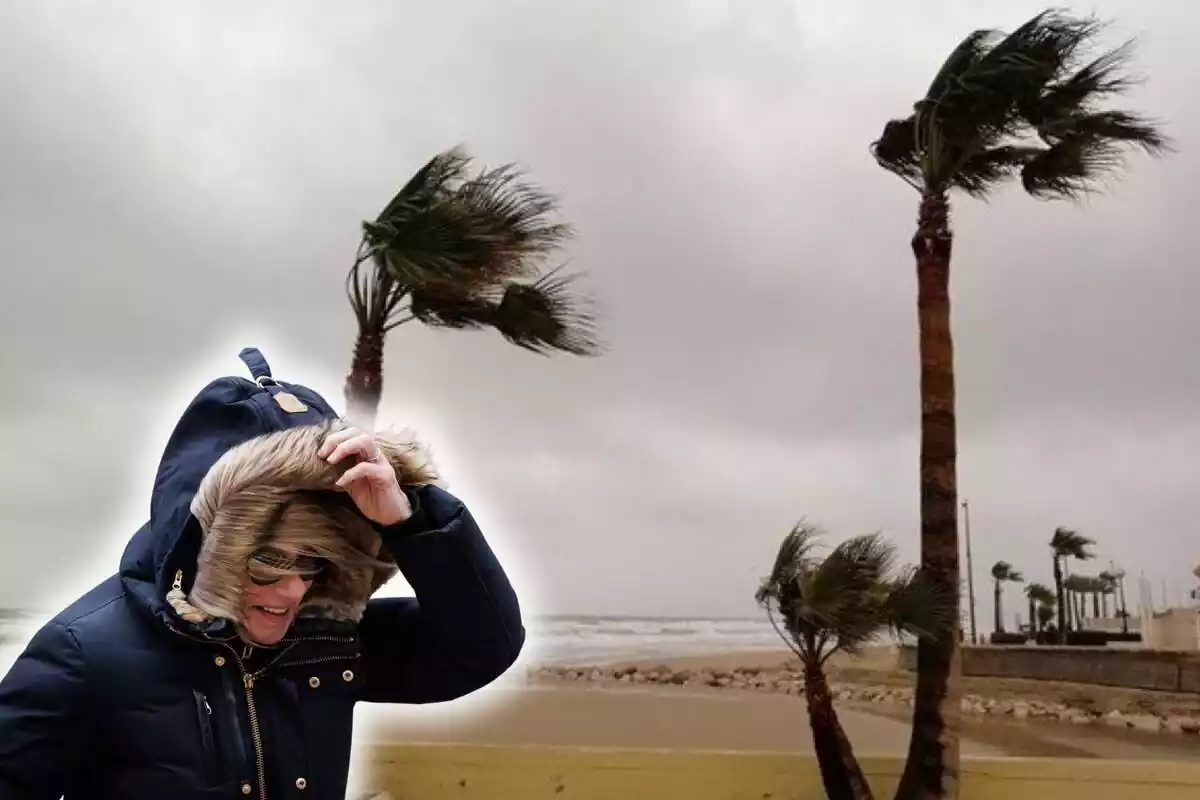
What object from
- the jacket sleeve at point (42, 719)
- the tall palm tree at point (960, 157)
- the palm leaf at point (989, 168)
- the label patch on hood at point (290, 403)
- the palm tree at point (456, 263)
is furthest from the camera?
the palm leaf at point (989, 168)

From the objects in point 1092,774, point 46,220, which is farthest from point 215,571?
point 1092,774

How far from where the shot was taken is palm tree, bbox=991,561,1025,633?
2.82 m

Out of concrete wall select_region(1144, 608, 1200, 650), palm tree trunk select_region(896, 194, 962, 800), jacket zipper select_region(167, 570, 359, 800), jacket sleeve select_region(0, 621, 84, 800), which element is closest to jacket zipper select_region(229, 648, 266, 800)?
jacket zipper select_region(167, 570, 359, 800)

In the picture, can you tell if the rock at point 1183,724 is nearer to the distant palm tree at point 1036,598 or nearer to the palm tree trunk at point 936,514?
the distant palm tree at point 1036,598

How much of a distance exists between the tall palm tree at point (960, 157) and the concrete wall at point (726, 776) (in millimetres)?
171

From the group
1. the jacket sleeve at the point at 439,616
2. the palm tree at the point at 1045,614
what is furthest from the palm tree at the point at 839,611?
the jacket sleeve at the point at 439,616

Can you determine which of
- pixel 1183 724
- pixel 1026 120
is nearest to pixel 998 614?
pixel 1183 724

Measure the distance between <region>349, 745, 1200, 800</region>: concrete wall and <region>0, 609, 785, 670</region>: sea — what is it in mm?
247

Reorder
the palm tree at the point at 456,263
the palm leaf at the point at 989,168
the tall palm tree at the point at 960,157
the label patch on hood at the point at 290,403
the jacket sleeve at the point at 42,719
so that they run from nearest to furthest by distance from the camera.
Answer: the jacket sleeve at the point at 42,719 < the label patch on hood at the point at 290,403 < the palm tree at the point at 456,263 < the tall palm tree at the point at 960,157 < the palm leaf at the point at 989,168

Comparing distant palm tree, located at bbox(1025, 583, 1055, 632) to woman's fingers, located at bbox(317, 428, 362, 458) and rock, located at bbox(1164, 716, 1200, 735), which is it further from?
woman's fingers, located at bbox(317, 428, 362, 458)

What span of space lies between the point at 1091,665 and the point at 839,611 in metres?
0.91

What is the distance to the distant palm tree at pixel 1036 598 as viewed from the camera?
2840mm

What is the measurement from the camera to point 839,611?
2602mm

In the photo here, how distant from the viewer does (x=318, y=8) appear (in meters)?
2.88
